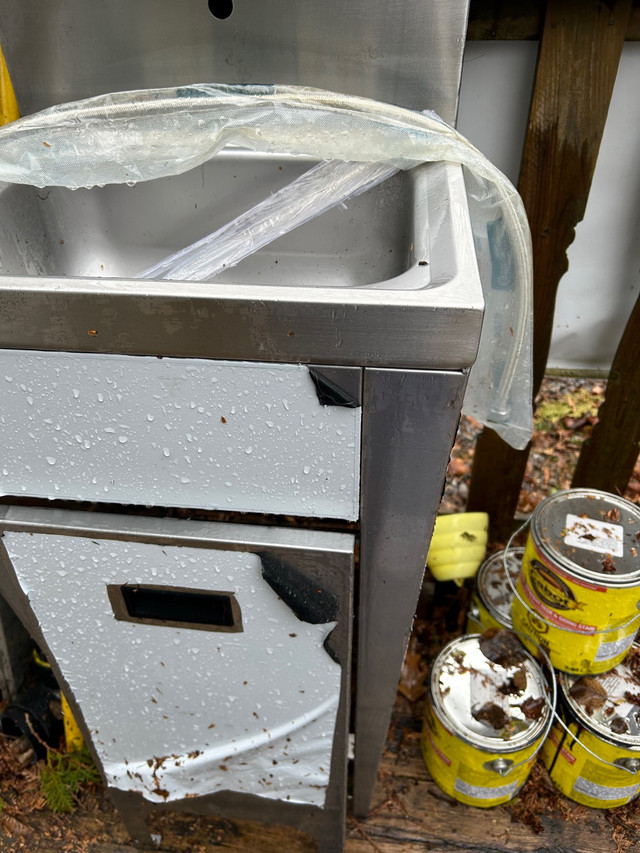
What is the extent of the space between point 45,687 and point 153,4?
1565 mm

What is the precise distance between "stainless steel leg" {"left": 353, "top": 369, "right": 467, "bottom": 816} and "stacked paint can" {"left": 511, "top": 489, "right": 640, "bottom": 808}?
441 millimetres

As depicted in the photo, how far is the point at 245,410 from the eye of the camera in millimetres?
690

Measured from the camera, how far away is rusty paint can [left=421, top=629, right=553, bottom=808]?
1259 millimetres

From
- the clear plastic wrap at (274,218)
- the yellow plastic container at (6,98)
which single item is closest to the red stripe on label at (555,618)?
the clear plastic wrap at (274,218)

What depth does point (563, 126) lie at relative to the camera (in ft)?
3.96

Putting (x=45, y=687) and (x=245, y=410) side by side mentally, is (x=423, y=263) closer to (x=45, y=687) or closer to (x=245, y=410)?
(x=245, y=410)

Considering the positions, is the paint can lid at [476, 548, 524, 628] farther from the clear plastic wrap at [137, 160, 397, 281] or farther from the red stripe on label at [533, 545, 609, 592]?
the clear plastic wrap at [137, 160, 397, 281]

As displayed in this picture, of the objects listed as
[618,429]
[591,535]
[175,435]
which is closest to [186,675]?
[175,435]

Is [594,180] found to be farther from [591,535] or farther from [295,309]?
[295,309]

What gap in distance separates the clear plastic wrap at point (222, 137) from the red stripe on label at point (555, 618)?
75 cm

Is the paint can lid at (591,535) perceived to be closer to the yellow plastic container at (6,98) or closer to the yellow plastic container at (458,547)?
the yellow plastic container at (458,547)

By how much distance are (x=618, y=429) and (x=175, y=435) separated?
1.32 m

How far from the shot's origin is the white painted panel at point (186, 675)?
869 mm

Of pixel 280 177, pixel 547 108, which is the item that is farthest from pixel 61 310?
pixel 547 108
